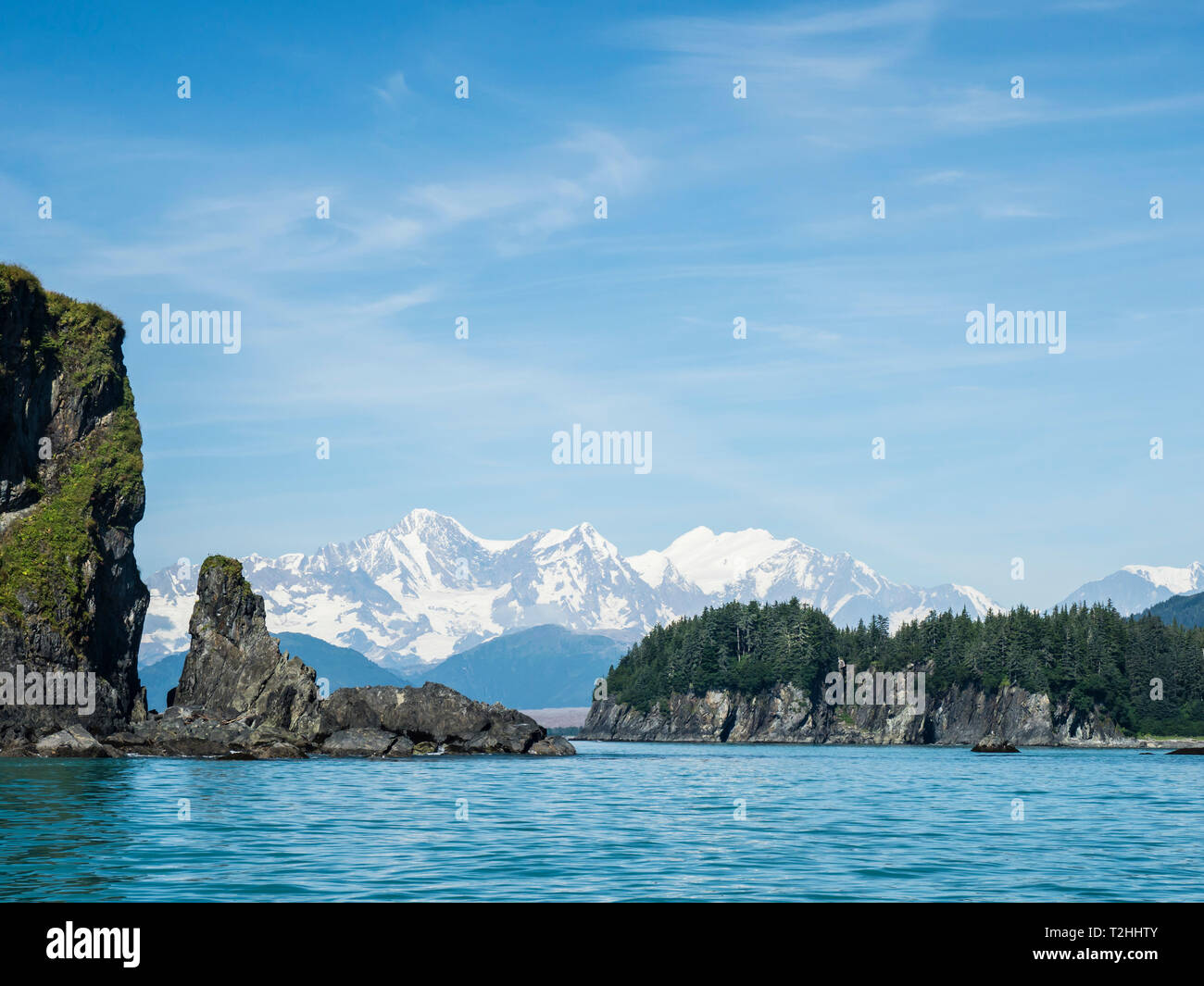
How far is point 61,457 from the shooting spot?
490 ft

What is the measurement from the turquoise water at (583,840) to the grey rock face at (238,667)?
6444cm

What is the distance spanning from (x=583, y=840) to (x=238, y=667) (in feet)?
398

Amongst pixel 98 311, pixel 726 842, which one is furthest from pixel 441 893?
pixel 98 311

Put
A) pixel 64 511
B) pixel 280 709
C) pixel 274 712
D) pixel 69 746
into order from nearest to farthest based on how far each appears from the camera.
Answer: pixel 69 746 < pixel 64 511 < pixel 274 712 < pixel 280 709

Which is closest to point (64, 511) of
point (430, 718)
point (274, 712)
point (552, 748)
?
point (274, 712)

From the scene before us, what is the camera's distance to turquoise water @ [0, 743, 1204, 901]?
32781mm

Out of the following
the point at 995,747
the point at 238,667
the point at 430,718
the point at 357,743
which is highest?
the point at 238,667

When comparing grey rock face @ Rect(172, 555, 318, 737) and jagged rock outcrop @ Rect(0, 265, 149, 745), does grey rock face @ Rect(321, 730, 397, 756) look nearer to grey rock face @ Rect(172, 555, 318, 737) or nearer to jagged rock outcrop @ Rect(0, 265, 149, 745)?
grey rock face @ Rect(172, 555, 318, 737)

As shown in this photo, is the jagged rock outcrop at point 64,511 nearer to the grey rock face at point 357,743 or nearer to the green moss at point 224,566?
the green moss at point 224,566

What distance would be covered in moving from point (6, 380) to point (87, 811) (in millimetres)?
100765

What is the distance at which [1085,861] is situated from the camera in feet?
129

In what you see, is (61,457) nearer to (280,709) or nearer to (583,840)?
(280,709)

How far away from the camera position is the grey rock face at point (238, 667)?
154500 millimetres
